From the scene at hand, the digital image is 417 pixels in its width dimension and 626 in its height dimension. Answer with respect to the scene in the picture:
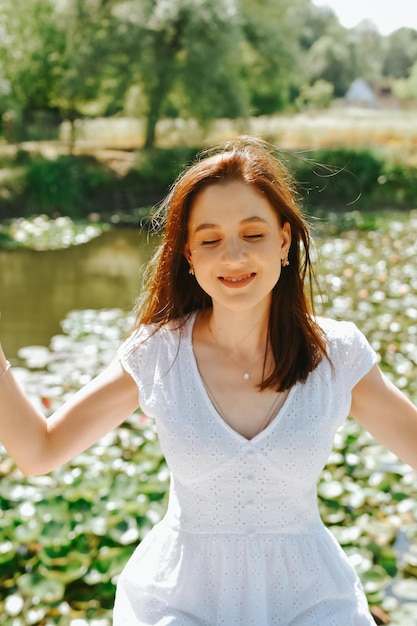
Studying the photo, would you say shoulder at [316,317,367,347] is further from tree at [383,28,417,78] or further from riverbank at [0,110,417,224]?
tree at [383,28,417,78]

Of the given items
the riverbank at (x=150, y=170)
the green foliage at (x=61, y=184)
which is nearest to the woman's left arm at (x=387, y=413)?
the riverbank at (x=150, y=170)

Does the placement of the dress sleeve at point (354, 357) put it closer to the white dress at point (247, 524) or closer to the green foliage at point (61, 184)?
the white dress at point (247, 524)

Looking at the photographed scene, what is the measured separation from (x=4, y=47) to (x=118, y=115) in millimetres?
4179

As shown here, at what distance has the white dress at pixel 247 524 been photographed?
1.29 meters

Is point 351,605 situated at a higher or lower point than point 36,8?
lower

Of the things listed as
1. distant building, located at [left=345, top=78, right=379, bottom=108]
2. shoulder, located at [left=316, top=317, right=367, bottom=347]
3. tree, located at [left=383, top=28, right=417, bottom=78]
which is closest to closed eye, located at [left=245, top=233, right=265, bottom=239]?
shoulder, located at [left=316, top=317, right=367, bottom=347]

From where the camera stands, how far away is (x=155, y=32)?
1521 centimetres

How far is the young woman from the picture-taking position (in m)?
1.30

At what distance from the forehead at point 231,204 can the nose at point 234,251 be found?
4cm

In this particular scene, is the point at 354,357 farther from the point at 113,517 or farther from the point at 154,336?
the point at 113,517

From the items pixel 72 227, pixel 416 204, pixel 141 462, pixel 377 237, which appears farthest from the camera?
pixel 416 204

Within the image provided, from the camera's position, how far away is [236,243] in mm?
1331

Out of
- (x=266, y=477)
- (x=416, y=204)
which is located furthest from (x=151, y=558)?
(x=416, y=204)

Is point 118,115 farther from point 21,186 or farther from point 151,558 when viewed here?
point 151,558
